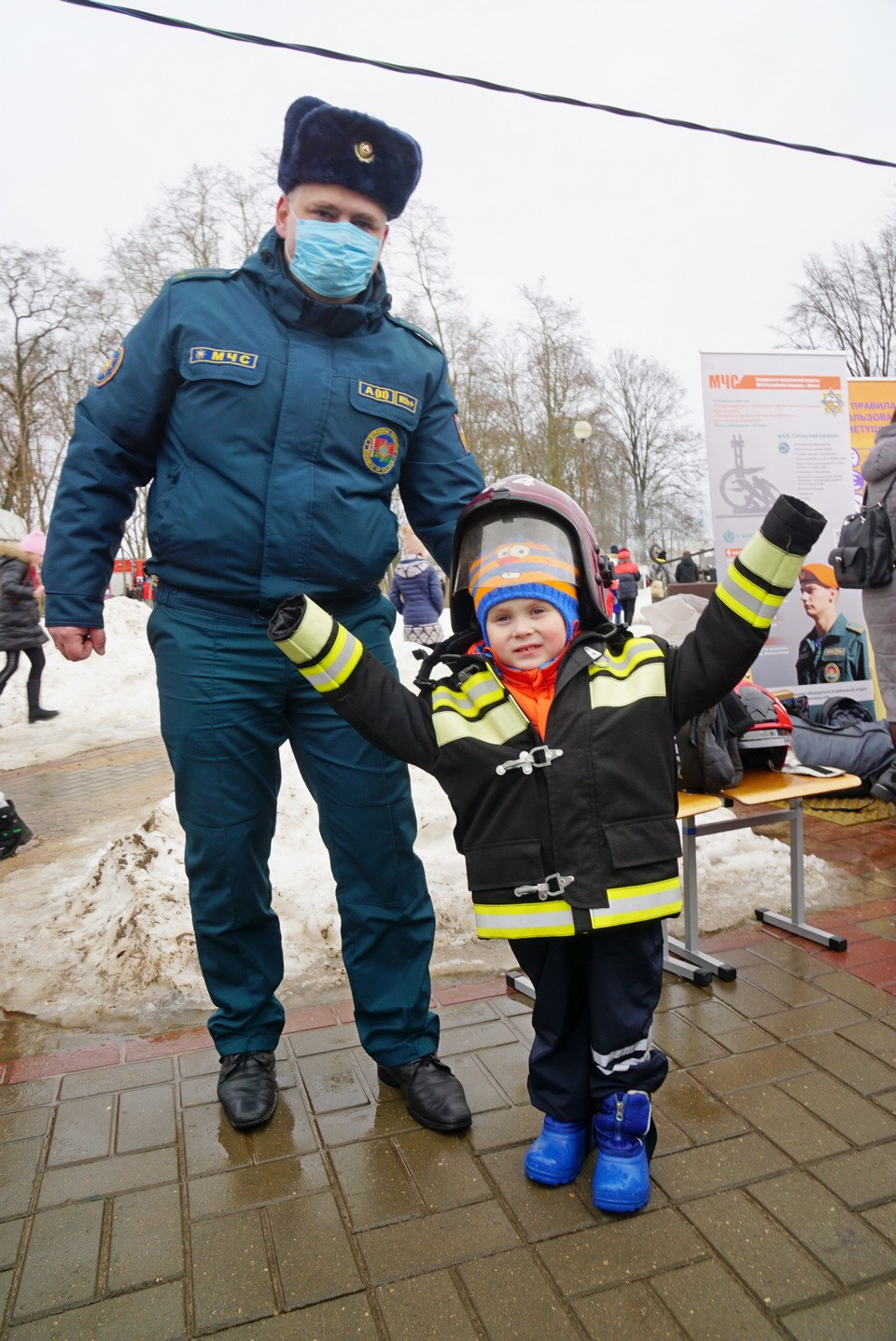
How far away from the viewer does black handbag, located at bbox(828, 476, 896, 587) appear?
4742 millimetres

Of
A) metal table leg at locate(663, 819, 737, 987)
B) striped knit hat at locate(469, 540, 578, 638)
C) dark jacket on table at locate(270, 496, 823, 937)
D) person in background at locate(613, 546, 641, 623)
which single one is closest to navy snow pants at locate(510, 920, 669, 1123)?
dark jacket on table at locate(270, 496, 823, 937)

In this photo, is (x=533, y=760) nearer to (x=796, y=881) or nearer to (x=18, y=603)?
(x=796, y=881)

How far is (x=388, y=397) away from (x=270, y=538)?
513mm

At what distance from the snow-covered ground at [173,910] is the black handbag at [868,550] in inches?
55.2

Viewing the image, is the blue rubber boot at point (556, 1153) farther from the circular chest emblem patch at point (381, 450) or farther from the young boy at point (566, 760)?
the circular chest emblem patch at point (381, 450)

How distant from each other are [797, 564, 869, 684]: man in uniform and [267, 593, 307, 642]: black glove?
5101 millimetres

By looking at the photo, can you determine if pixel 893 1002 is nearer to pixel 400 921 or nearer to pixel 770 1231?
pixel 770 1231

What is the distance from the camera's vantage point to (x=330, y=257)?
239 centimetres

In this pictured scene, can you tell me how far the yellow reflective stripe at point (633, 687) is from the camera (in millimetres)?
2133

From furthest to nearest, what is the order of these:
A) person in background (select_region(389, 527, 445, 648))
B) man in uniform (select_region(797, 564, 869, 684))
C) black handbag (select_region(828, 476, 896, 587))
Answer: person in background (select_region(389, 527, 445, 648)) → man in uniform (select_region(797, 564, 869, 684)) → black handbag (select_region(828, 476, 896, 587))

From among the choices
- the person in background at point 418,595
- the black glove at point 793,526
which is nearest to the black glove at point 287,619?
the black glove at point 793,526

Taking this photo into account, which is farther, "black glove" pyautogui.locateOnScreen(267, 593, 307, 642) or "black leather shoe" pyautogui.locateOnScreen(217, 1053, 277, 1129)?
"black leather shoe" pyautogui.locateOnScreen(217, 1053, 277, 1129)

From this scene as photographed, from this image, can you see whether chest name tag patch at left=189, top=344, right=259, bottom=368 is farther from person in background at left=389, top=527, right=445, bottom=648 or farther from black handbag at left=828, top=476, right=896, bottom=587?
person in background at left=389, top=527, right=445, bottom=648

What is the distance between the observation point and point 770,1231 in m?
2.07
